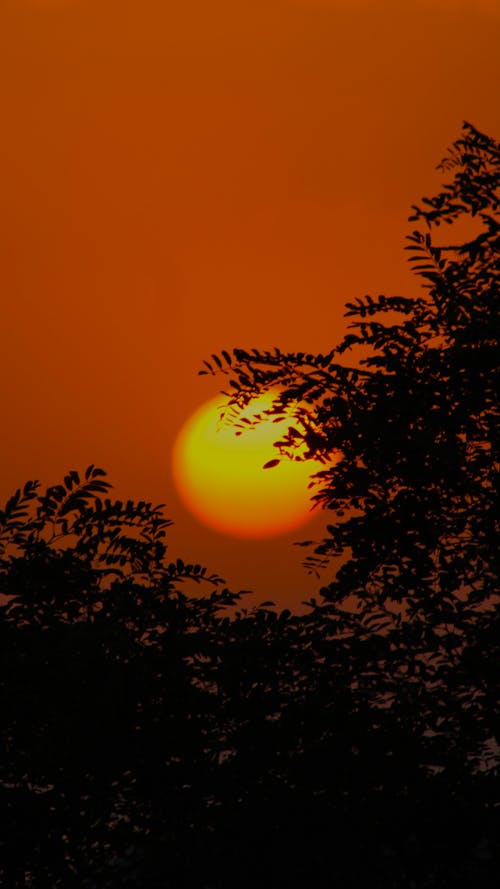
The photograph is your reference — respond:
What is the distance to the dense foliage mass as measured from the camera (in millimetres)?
12844

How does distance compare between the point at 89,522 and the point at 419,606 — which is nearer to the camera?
the point at 419,606

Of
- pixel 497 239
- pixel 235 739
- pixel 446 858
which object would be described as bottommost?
pixel 446 858

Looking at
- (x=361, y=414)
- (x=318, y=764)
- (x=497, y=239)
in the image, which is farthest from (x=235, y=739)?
(x=497, y=239)

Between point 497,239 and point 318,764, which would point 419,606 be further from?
point 497,239

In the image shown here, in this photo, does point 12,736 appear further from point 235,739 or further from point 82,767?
point 235,739

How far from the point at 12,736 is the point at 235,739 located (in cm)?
238

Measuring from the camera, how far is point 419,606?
14.1 meters

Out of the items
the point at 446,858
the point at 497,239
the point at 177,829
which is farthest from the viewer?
the point at 497,239

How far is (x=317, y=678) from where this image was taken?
14.0 metres

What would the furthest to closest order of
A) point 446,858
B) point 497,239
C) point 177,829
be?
1. point 497,239
2. point 177,829
3. point 446,858

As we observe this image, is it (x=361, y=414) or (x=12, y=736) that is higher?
(x=361, y=414)

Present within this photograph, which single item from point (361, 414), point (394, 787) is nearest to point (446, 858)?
point (394, 787)

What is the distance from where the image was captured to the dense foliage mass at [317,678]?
42.1 ft

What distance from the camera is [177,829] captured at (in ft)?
43.8
